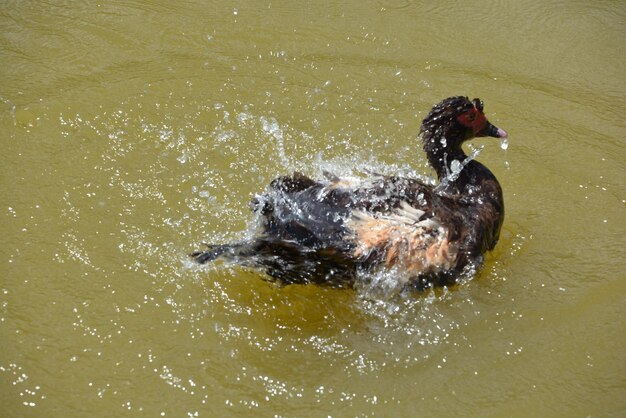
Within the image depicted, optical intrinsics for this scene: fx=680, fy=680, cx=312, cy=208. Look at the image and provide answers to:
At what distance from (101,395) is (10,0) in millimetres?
4500

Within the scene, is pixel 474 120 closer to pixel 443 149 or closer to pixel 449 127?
pixel 449 127

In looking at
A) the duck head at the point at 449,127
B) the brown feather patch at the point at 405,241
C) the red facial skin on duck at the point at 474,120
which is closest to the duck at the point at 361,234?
the brown feather patch at the point at 405,241

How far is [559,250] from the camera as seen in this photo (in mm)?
4746

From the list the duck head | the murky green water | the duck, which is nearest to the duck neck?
the duck head

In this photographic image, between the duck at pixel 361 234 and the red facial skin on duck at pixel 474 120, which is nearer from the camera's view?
the duck at pixel 361 234

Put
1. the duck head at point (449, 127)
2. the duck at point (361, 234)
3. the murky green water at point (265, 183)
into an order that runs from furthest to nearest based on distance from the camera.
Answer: the duck head at point (449, 127), the duck at point (361, 234), the murky green water at point (265, 183)

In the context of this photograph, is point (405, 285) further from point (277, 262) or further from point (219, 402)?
point (219, 402)

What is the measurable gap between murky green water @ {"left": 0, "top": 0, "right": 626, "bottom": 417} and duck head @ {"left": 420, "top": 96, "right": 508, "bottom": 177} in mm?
530

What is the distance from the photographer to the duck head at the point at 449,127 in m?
4.62

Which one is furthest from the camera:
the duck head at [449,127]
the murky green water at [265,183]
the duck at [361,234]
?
the duck head at [449,127]

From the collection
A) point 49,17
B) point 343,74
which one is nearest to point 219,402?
point 343,74

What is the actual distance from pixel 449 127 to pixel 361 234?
47.0 inches

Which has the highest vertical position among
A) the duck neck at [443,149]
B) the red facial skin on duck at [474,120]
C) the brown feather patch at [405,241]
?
the red facial skin on duck at [474,120]

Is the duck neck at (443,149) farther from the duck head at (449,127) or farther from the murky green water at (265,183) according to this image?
the murky green water at (265,183)
